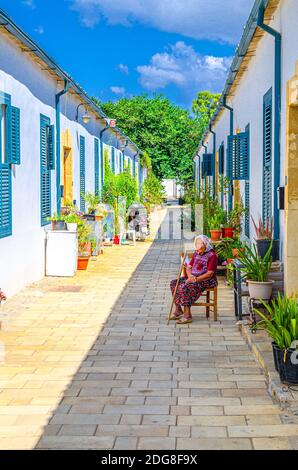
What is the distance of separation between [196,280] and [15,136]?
3.60 meters

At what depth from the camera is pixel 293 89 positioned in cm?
652

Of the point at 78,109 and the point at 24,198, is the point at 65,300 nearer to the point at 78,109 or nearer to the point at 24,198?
the point at 24,198

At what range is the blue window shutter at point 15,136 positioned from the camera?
32.7ft

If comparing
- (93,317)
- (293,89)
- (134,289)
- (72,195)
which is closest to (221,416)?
(293,89)

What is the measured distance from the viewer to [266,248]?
8.02 metres

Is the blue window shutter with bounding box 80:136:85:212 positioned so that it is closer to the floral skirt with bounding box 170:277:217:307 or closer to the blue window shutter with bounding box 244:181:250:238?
the blue window shutter with bounding box 244:181:250:238

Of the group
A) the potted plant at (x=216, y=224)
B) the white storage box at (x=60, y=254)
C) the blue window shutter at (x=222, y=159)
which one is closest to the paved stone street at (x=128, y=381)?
the white storage box at (x=60, y=254)

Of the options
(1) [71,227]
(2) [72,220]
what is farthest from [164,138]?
(1) [71,227]

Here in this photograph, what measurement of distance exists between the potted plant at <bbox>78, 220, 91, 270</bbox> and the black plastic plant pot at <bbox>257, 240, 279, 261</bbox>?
5745 mm

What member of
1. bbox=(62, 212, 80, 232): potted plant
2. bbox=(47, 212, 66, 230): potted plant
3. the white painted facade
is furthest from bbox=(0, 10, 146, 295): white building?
the white painted facade

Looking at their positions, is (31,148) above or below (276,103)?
Answer: below

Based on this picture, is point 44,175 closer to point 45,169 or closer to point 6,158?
point 45,169

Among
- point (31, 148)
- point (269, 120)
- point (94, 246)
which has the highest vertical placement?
point (269, 120)
